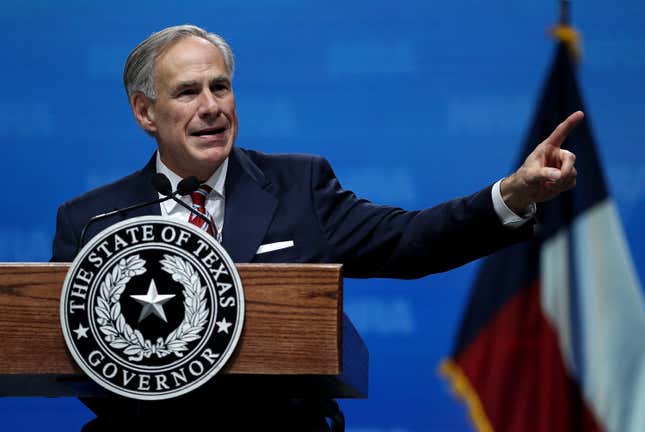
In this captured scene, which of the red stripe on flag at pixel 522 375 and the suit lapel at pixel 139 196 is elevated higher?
the suit lapel at pixel 139 196

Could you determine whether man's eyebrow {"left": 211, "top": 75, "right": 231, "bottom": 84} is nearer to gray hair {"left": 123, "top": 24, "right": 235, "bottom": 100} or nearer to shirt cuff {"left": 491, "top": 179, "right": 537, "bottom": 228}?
gray hair {"left": 123, "top": 24, "right": 235, "bottom": 100}

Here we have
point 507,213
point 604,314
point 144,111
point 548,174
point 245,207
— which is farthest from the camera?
point 604,314

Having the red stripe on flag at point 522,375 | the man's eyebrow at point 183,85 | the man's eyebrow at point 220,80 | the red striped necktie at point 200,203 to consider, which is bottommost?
the red stripe on flag at point 522,375

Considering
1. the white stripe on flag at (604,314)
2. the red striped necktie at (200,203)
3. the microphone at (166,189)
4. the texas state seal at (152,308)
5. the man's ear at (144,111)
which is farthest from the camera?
the white stripe on flag at (604,314)

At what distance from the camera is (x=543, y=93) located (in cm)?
326

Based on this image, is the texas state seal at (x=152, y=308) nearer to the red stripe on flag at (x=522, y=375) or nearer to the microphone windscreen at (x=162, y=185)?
the microphone windscreen at (x=162, y=185)

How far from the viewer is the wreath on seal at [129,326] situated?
1.44 m

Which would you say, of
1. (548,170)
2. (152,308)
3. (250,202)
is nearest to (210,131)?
(250,202)

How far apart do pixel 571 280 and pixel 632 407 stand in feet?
1.50

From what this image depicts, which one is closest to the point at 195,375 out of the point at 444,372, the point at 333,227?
the point at 333,227

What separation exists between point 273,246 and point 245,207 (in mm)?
106

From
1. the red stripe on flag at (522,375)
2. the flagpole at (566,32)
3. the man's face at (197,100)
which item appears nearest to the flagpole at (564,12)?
the flagpole at (566,32)

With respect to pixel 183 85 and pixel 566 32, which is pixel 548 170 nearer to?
pixel 183 85

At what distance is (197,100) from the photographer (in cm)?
193
